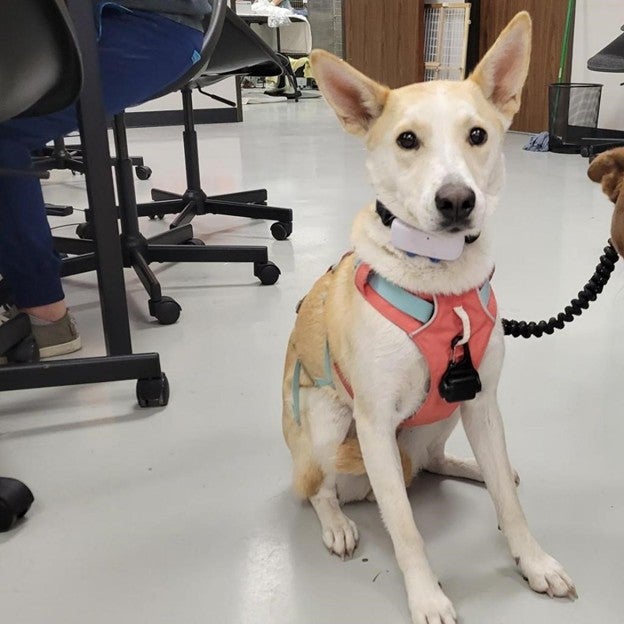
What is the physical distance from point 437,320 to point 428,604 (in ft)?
1.21

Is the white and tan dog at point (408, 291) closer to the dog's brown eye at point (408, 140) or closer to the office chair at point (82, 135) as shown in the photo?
the dog's brown eye at point (408, 140)

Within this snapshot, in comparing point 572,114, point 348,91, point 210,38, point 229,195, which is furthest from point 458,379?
point 572,114

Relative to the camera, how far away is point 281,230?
2.77 meters

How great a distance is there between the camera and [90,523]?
3.73ft

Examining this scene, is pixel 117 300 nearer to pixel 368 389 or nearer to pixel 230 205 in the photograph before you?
pixel 368 389

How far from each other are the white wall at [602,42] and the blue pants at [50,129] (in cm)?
373

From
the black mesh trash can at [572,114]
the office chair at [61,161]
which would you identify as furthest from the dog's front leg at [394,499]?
the black mesh trash can at [572,114]

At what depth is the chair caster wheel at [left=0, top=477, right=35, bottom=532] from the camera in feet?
3.57

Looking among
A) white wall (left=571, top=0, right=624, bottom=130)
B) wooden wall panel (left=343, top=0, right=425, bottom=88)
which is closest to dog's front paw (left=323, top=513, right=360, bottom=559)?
white wall (left=571, top=0, right=624, bottom=130)

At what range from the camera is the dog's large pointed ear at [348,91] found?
98 centimetres

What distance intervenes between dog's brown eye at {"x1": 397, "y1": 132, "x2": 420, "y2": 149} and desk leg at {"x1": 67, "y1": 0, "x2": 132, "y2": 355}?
0.74 metres

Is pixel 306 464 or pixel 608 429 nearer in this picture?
pixel 306 464

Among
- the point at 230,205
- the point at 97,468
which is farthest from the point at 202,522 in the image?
the point at 230,205

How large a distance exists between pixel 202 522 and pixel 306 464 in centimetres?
20
